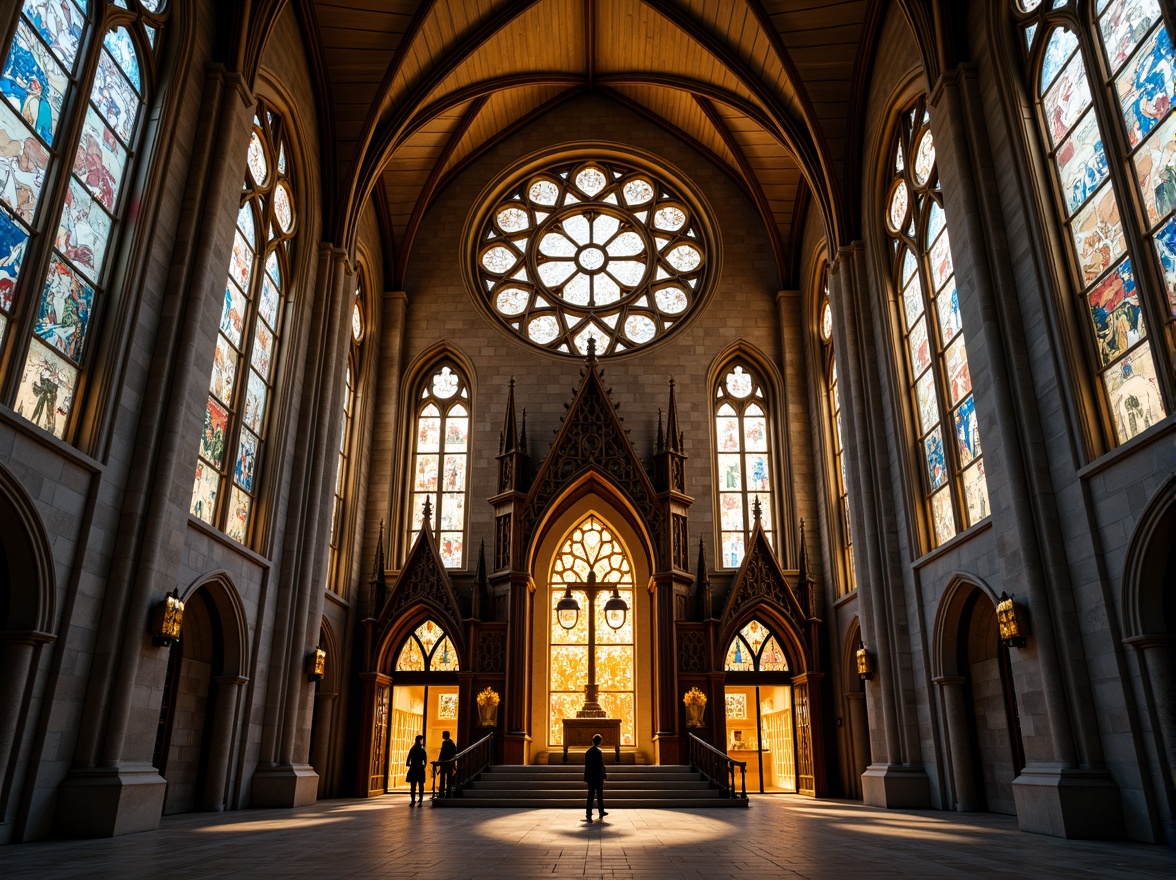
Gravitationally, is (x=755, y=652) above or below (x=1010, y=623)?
above

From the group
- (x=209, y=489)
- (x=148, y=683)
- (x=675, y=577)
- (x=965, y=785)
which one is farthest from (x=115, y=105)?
(x=965, y=785)

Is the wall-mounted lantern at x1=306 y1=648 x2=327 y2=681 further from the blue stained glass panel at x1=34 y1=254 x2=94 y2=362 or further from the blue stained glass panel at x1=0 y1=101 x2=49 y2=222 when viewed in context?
the blue stained glass panel at x1=0 y1=101 x2=49 y2=222

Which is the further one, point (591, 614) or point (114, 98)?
point (591, 614)

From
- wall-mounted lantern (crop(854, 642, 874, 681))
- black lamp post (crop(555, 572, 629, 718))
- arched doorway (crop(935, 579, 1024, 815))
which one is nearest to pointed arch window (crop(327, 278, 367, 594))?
black lamp post (crop(555, 572, 629, 718))

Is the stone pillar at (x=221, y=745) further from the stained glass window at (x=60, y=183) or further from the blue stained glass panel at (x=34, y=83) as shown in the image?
the blue stained glass panel at (x=34, y=83)

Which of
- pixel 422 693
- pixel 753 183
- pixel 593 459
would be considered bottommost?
pixel 422 693

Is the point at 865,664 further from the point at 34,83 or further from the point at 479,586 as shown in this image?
the point at 34,83

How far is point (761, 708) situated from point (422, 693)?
24.7ft

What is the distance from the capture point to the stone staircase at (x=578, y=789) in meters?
14.7

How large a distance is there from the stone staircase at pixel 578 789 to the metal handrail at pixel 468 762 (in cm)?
14

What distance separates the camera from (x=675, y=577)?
19250 millimetres

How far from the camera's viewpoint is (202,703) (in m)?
13.9

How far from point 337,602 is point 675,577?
7270 millimetres

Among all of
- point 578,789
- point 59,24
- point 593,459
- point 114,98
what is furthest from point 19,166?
point 593,459
